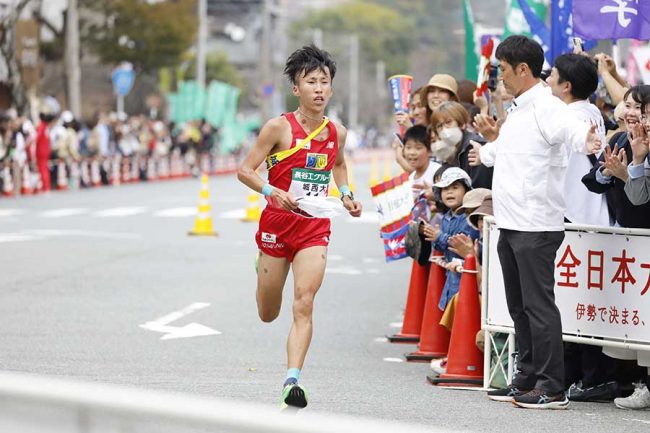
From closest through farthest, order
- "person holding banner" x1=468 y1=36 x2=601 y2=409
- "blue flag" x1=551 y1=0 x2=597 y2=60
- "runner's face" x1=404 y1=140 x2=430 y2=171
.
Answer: "person holding banner" x1=468 y1=36 x2=601 y2=409
"runner's face" x1=404 y1=140 x2=430 y2=171
"blue flag" x1=551 y1=0 x2=597 y2=60

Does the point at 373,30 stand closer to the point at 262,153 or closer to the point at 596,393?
the point at 596,393

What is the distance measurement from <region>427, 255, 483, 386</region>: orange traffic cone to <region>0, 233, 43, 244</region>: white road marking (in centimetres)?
1159

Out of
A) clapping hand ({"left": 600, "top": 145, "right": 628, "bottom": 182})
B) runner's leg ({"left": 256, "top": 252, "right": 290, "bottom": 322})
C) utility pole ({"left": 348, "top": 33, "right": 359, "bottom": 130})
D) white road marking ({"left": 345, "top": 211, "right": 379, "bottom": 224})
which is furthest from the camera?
utility pole ({"left": 348, "top": 33, "right": 359, "bottom": 130})

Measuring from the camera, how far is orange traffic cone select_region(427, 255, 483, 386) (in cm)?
891

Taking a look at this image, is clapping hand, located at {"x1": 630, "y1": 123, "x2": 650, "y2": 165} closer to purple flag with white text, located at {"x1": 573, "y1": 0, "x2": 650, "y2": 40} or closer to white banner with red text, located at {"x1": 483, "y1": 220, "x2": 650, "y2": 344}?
white banner with red text, located at {"x1": 483, "y1": 220, "x2": 650, "y2": 344}

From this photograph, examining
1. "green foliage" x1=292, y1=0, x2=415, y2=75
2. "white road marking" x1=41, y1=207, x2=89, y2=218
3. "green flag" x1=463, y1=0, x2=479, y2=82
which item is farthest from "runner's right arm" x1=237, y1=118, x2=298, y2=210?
"green foliage" x1=292, y1=0, x2=415, y2=75

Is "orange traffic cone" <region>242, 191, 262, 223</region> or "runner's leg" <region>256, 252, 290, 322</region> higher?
"runner's leg" <region>256, 252, 290, 322</region>

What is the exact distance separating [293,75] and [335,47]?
126763 millimetres

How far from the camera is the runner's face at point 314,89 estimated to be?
25.4ft

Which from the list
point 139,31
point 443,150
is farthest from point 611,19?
point 139,31

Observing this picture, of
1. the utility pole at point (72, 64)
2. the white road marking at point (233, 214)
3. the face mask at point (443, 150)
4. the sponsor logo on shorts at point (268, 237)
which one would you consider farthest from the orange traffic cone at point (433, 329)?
the utility pole at point (72, 64)

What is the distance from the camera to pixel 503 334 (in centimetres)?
877

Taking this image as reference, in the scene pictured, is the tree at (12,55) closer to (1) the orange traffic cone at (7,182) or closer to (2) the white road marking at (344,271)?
(1) the orange traffic cone at (7,182)

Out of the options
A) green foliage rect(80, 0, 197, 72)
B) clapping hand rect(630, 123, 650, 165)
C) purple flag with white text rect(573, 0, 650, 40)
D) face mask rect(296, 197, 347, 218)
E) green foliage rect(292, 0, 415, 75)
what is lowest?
face mask rect(296, 197, 347, 218)
